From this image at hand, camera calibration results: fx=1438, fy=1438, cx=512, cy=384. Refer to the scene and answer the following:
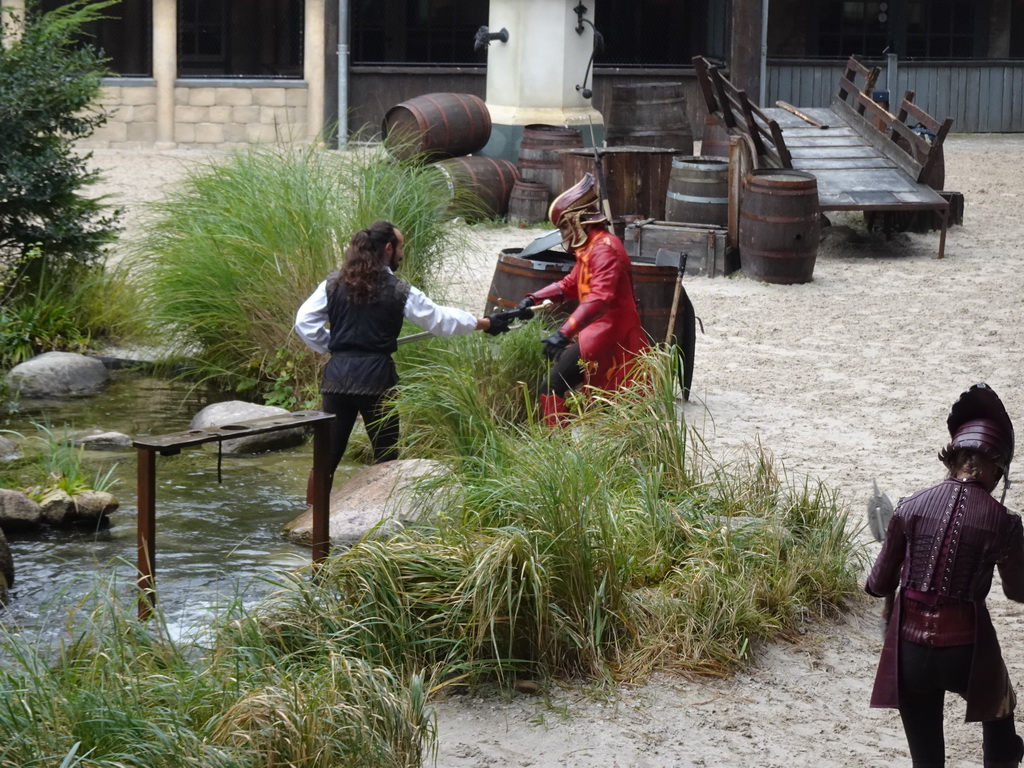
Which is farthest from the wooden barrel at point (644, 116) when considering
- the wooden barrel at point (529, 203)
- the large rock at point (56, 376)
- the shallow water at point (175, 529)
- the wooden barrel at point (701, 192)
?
the shallow water at point (175, 529)

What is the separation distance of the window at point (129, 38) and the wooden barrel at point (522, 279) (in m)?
14.3

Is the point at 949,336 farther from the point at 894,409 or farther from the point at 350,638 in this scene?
the point at 350,638

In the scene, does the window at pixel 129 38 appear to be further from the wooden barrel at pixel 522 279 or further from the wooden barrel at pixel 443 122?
the wooden barrel at pixel 522 279

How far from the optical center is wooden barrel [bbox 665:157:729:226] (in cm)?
1216

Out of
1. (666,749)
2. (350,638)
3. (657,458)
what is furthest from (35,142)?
(666,749)

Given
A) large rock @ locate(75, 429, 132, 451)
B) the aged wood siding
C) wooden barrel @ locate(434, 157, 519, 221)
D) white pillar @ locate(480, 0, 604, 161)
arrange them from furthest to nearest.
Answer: the aged wood siding
white pillar @ locate(480, 0, 604, 161)
wooden barrel @ locate(434, 157, 519, 221)
large rock @ locate(75, 429, 132, 451)

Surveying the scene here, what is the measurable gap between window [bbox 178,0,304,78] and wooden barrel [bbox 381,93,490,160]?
6.35 meters

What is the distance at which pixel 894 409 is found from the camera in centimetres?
780

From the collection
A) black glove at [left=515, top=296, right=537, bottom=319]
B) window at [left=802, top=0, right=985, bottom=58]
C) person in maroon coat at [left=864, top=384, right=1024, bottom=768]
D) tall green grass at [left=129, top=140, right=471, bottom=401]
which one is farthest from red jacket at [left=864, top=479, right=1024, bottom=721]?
window at [left=802, top=0, right=985, bottom=58]

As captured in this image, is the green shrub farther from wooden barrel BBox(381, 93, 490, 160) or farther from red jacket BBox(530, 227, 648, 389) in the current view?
wooden barrel BBox(381, 93, 490, 160)

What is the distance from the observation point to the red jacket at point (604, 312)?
6.61 metres

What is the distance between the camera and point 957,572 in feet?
11.1

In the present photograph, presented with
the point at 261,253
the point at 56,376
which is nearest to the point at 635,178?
the point at 261,253

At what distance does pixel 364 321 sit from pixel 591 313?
1147 millimetres
